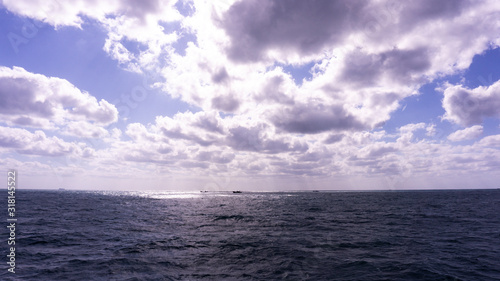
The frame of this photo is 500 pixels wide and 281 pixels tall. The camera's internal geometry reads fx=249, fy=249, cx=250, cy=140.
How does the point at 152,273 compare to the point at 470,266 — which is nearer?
the point at 152,273

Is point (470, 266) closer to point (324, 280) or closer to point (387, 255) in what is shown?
point (387, 255)

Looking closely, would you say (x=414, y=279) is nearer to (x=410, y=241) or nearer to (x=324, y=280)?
(x=324, y=280)

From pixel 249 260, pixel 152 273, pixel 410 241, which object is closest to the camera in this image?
pixel 152 273

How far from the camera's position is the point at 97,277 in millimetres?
16547

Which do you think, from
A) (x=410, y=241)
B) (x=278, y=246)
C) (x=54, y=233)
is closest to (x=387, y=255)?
(x=410, y=241)

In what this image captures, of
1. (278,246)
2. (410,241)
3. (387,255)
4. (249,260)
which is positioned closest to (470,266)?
(387,255)

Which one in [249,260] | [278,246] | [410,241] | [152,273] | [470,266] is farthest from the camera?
[410,241]

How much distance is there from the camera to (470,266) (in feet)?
62.3

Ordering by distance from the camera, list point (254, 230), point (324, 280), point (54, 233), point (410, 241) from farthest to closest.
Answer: point (254, 230)
point (54, 233)
point (410, 241)
point (324, 280)

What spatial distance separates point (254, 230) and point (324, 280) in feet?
63.2

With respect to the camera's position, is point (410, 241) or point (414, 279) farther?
point (410, 241)

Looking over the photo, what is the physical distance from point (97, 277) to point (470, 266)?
27.1m

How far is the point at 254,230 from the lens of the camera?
114ft

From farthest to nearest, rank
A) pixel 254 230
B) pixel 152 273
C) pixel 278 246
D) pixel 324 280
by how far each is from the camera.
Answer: pixel 254 230, pixel 278 246, pixel 152 273, pixel 324 280
